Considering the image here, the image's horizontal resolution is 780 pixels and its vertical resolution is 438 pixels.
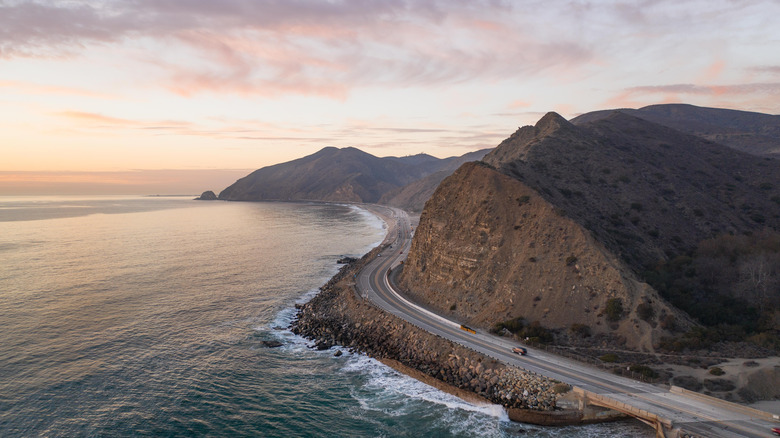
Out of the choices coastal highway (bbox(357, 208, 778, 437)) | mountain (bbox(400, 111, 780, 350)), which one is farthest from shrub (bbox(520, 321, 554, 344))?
coastal highway (bbox(357, 208, 778, 437))

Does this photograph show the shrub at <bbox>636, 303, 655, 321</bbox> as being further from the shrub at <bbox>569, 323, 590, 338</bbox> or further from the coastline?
the coastline

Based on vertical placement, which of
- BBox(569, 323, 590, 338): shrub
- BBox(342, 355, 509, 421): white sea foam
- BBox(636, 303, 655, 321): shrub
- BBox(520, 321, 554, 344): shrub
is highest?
BBox(636, 303, 655, 321): shrub

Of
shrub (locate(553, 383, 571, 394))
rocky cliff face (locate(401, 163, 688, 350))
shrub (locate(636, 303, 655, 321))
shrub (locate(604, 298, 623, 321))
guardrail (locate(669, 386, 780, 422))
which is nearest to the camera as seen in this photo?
guardrail (locate(669, 386, 780, 422))

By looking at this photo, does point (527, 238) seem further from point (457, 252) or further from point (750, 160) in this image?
point (750, 160)

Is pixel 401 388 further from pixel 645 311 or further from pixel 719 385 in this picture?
pixel 719 385

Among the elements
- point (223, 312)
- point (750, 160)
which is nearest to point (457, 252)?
point (223, 312)
